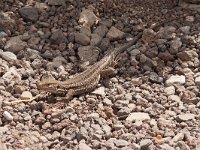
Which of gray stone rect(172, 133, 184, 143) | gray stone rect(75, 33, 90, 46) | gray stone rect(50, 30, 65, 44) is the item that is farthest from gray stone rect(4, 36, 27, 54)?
gray stone rect(172, 133, 184, 143)

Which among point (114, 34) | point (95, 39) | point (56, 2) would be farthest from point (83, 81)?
point (56, 2)

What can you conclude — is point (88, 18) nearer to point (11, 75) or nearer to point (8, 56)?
point (8, 56)

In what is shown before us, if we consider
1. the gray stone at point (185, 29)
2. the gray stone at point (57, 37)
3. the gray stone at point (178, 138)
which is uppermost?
the gray stone at point (185, 29)

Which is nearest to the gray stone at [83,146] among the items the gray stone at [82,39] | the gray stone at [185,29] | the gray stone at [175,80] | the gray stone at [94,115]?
the gray stone at [94,115]

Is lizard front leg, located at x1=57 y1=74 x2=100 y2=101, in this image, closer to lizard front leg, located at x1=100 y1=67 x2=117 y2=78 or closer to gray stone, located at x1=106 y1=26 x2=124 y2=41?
lizard front leg, located at x1=100 y1=67 x2=117 y2=78

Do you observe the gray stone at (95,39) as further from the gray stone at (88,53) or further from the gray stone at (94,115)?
the gray stone at (94,115)

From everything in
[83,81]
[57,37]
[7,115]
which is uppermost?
[57,37]
